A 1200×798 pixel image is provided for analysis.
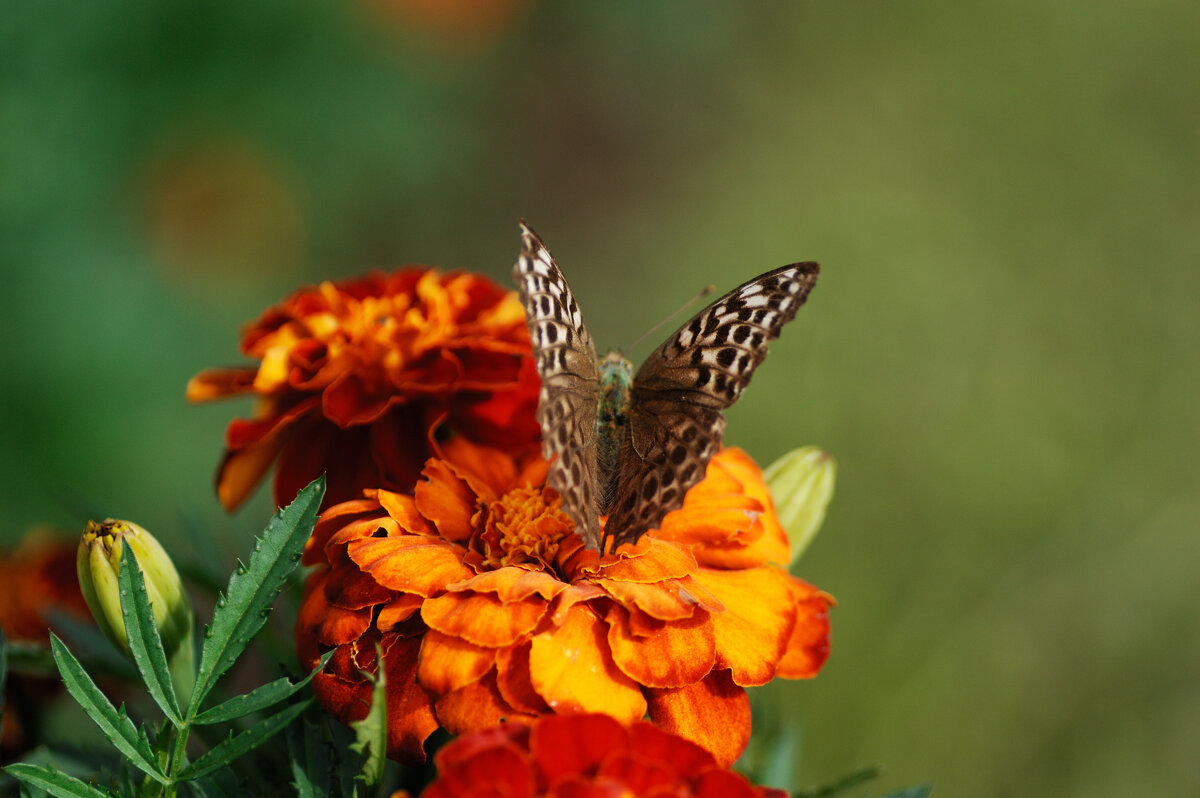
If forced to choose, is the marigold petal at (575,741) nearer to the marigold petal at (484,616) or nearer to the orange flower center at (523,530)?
the marigold petal at (484,616)

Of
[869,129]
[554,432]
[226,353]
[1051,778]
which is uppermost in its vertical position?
[869,129]

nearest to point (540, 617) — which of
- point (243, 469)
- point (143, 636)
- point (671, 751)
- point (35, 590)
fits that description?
point (671, 751)

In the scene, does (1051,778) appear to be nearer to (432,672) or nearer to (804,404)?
(804,404)

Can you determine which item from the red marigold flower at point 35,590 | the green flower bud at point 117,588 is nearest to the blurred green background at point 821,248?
the red marigold flower at point 35,590

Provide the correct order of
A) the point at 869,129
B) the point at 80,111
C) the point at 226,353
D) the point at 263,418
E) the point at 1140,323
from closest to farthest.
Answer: the point at 263,418
the point at 80,111
the point at 226,353
the point at 1140,323
the point at 869,129

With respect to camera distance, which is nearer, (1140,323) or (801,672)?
(801,672)

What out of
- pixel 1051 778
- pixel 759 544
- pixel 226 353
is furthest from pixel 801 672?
pixel 226 353

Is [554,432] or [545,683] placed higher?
[554,432]
